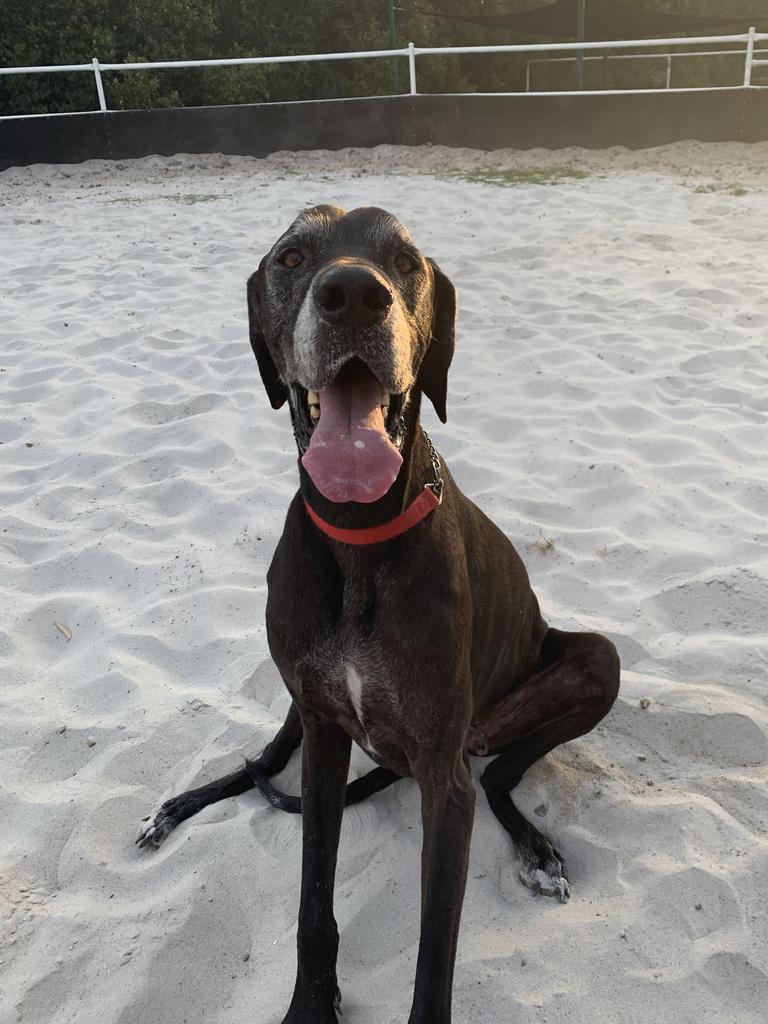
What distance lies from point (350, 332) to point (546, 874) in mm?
1457

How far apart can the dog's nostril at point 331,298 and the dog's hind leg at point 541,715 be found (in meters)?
1.29

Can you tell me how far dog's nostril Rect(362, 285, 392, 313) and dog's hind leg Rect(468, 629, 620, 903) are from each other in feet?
4.07

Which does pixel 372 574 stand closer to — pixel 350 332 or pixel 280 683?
pixel 350 332

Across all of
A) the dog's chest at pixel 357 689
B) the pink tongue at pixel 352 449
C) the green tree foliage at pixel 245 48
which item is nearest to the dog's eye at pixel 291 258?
the pink tongue at pixel 352 449

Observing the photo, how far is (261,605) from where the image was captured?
11.5 feet

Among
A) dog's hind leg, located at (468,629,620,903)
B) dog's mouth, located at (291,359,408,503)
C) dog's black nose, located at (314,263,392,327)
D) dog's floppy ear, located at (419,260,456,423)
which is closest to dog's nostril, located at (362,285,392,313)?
dog's black nose, located at (314,263,392,327)

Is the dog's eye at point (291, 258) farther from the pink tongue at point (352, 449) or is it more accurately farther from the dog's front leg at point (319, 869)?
the dog's front leg at point (319, 869)

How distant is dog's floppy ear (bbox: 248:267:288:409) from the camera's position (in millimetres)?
2285

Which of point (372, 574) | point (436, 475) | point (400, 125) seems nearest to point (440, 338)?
point (436, 475)

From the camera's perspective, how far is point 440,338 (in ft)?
7.70

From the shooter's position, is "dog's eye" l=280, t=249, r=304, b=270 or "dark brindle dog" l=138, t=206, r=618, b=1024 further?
"dog's eye" l=280, t=249, r=304, b=270

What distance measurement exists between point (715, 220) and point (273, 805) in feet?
25.4

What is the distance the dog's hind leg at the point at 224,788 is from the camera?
2523 mm

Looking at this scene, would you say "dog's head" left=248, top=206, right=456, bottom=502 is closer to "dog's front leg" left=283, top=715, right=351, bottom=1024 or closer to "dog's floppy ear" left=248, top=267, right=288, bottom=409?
"dog's floppy ear" left=248, top=267, right=288, bottom=409
